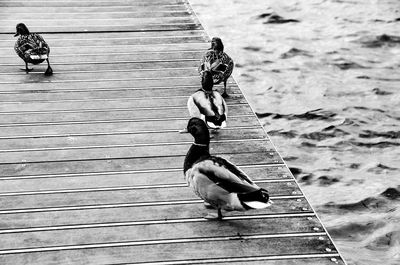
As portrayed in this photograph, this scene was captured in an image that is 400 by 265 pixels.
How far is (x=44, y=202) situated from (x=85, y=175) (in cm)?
50

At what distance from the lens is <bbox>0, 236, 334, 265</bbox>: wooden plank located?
3980 millimetres

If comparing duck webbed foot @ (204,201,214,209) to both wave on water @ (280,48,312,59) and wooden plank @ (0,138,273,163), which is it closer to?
wooden plank @ (0,138,273,163)

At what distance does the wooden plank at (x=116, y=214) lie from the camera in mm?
4375

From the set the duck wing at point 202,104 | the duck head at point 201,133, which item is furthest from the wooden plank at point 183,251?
the duck wing at point 202,104

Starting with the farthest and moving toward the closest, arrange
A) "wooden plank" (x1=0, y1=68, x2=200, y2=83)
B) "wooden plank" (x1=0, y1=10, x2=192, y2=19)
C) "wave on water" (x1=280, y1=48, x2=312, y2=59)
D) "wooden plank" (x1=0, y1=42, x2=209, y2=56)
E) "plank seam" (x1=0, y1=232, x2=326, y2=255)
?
1. "wave on water" (x1=280, y1=48, x2=312, y2=59)
2. "wooden plank" (x1=0, y1=10, x2=192, y2=19)
3. "wooden plank" (x1=0, y1=42, x2=209, y2=56)
4. "wooden plank" (x1=0, y1=68, x2=200, y2=83)
5. "plank seam" (x1=0, y1=232, x2=326, y2=255)

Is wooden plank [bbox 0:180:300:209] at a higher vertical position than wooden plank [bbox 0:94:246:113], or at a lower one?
higher

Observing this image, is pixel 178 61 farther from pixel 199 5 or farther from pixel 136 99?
pixel 199 5

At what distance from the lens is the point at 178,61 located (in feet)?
24.9

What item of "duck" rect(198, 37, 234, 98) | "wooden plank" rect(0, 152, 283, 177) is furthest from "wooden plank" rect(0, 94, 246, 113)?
"wooden plank" rect(0, 152, 283, 177)

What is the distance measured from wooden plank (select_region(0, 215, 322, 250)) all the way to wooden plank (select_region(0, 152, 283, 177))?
2.92 feet

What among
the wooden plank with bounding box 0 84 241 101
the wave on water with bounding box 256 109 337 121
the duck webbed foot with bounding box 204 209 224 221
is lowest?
the wave on water with bounding box 256 109 337 121

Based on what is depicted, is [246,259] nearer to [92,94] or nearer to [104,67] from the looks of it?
[92,94]

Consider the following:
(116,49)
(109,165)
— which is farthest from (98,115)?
(116,49)

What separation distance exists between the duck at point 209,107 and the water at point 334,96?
6.55ft
